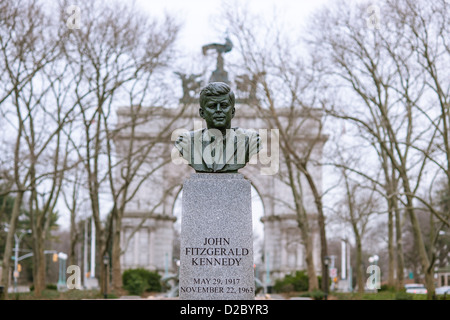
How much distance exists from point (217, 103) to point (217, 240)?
6.73 feet

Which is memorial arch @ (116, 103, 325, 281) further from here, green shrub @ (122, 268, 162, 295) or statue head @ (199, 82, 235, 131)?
statue head @ (199, 82, 235, 131)

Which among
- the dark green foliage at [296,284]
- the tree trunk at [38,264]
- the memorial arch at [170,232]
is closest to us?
the tree trunk at [38,264]

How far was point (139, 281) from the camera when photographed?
35500 millimetres

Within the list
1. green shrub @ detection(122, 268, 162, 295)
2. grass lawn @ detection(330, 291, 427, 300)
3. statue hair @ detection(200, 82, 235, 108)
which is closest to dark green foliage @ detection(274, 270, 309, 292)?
grass lawn @ detection(330, 291, 427, 300)

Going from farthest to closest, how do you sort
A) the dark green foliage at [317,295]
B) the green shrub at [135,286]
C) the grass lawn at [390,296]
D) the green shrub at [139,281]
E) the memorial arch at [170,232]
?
the memorial arch at [170,232] < the green shrub at [139,281] < the green shrub at [135,286] < the dark green foliage at [317,295] < the grass lawn at [390,296]

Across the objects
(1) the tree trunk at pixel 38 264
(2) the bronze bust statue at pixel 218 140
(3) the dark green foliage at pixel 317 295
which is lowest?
(3) the dark green foliage at pixel 317 295

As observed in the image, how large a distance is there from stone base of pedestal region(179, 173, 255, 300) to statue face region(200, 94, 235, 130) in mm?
836

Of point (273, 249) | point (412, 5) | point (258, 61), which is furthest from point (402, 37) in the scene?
point (273, 249)

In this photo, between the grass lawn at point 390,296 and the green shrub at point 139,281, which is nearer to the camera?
the grass lawn at point 390,296

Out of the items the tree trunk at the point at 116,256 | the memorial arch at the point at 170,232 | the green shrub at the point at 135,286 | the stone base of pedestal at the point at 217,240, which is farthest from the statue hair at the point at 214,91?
the memorial arch at the point at 170,232

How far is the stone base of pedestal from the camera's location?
33.3 feet

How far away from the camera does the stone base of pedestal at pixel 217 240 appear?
10.2 meters

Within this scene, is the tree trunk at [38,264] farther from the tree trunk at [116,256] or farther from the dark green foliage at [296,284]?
the dark green foliage at [296,284]
